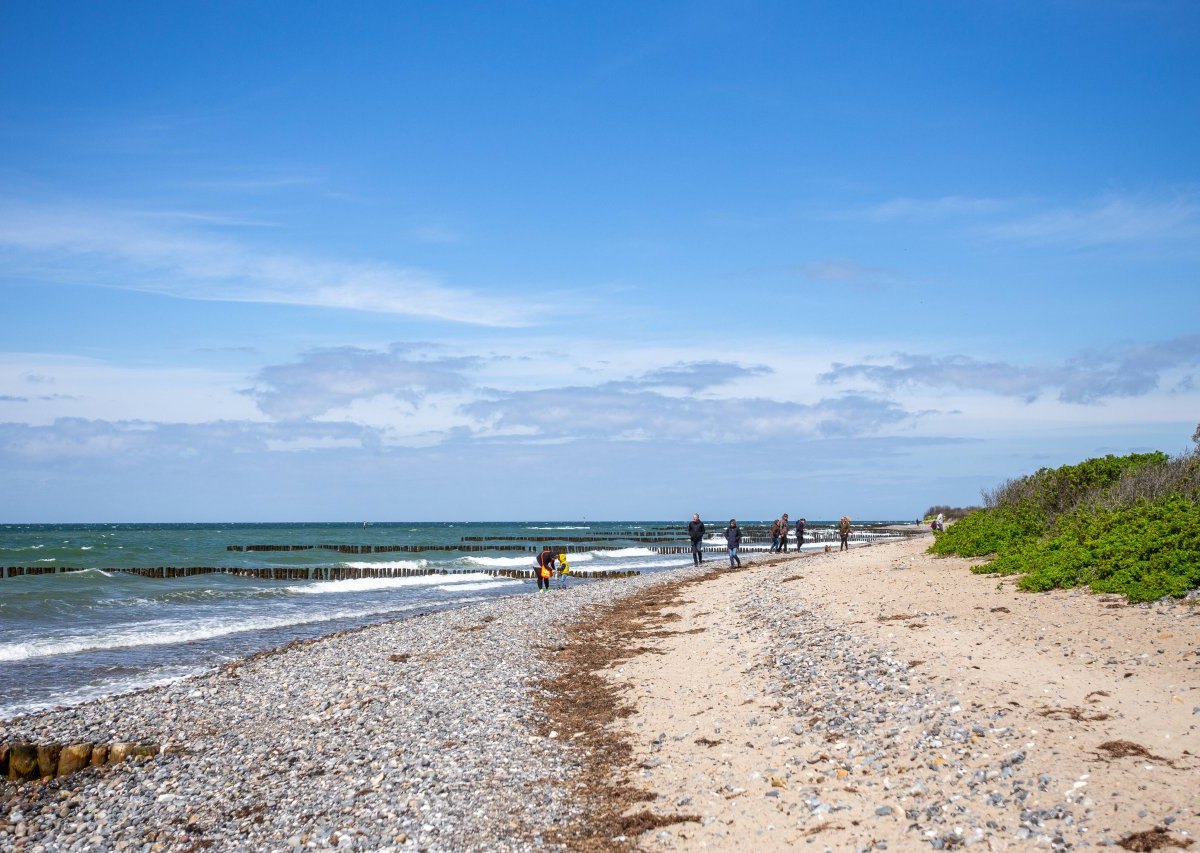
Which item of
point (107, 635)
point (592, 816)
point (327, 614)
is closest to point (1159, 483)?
point (592, 816)

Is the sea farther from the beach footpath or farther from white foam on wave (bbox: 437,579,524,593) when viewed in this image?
the beach footpath

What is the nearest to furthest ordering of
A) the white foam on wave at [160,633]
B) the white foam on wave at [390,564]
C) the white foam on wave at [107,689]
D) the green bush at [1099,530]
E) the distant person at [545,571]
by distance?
the green bush at [1099,530] → the white foam on wave at [107,689] → the white foam on wave at [160,633] → the distant person at [545,571] → the white foam on wave at [390,564]

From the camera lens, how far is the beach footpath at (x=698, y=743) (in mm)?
7219

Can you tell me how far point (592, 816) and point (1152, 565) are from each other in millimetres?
11354

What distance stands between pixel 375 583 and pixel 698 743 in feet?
117

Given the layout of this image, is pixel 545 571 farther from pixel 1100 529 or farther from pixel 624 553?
pixel 624 553

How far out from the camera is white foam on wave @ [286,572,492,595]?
38.5 metres

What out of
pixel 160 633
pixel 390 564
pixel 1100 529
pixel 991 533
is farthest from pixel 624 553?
pixel 1100 529

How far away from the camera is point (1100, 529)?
16984 mm

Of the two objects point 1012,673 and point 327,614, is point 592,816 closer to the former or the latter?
point 1012,673

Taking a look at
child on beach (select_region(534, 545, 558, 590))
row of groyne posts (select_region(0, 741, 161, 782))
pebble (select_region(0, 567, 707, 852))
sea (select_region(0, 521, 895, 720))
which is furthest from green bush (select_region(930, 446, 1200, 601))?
row of groyne posts (select_region(0, 741, 161, 782))

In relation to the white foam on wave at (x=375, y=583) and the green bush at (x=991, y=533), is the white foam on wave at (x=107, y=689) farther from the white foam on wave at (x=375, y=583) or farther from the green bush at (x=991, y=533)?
the green bush at (x=991, y=533)

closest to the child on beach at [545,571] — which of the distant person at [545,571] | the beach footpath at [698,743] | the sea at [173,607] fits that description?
the distant person at [545,571]

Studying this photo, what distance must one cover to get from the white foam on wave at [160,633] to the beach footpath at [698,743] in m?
6.62
